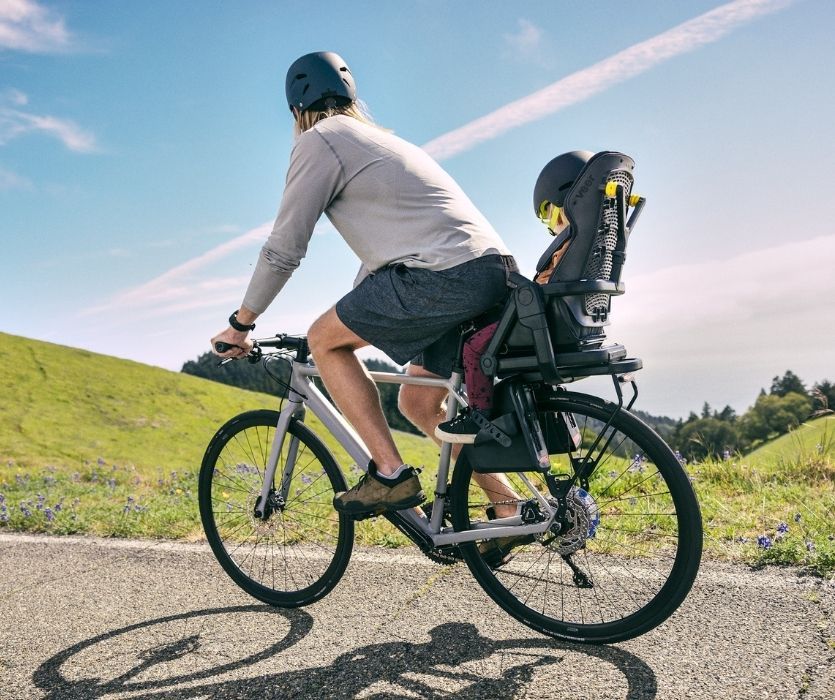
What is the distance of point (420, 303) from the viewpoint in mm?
3191

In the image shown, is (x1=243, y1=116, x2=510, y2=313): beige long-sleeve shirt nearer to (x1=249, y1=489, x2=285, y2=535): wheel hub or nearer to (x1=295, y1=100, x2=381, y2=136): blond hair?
(x1=295, y1=100, x2=381, y2=136): blond hair

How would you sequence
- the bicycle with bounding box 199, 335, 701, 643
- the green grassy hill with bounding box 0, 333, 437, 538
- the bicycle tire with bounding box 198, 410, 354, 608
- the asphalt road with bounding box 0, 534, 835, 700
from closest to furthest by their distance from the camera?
Result: the asphalt road with bounding box 0, 534, 835, 700
the bicycle with bounding box 199, 335, 701, 643
the bicycle tire with bounding box 198, 410, 354, 608
the green grassy hill with bounding box 0, 333, 437, 538

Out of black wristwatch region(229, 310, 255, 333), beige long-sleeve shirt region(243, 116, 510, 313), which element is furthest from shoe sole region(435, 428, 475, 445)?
black wristwatch region(229, 310, 255, 333)

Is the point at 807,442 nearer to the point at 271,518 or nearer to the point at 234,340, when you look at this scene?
the point at 271,518

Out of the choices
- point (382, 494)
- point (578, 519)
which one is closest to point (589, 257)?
point (578, 519)

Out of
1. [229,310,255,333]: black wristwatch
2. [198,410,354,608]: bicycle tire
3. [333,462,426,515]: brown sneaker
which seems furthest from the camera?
[198,410,354,608]: bicycle tire

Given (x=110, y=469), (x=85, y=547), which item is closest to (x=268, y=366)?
(x=85, y=547)

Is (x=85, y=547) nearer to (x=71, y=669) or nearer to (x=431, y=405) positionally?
(x=71, y=669)

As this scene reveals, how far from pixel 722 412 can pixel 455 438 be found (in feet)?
74.3

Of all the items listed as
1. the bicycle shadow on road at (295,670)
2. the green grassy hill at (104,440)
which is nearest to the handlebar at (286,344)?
the bicycle shadow on road at (295,670)

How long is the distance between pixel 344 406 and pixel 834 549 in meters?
2.53

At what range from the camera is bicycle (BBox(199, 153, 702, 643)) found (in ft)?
9.59

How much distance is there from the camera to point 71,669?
3174mm

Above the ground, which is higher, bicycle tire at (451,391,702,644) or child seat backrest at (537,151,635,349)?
child seat backrest at (537,151,635,349)
